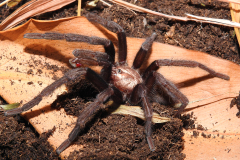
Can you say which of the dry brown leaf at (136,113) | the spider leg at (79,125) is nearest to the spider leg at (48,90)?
the spider leg at (79,125)

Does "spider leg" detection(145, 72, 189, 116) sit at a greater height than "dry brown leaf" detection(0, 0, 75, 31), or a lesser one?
lesser

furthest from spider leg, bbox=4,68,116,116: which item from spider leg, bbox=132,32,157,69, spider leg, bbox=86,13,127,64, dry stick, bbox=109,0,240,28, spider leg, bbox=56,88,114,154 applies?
dry stick, bbox=109,0,240,28

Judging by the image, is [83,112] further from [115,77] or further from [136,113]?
[115,77]

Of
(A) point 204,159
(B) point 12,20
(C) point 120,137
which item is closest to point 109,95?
(C) point 120,137

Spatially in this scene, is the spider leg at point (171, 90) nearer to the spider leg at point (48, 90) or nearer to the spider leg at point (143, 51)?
the spider leg at point (143, 51)

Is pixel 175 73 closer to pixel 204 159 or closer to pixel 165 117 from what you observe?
pixel 165 117

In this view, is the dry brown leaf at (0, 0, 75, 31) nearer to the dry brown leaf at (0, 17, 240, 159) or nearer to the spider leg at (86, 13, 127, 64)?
the dry brown leaf at (0, 17, 240, 159)
